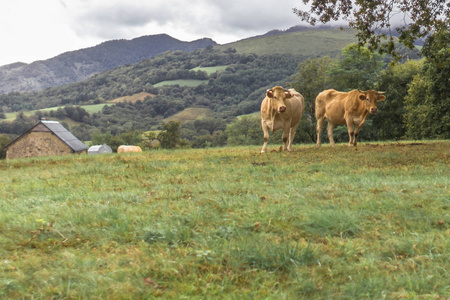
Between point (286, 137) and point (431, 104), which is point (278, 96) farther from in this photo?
point (431, 104)

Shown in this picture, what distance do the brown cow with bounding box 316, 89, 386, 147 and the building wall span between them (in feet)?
137

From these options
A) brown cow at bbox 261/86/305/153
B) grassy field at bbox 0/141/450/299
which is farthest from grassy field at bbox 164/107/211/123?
grassy field at bbox 0/141/450/299

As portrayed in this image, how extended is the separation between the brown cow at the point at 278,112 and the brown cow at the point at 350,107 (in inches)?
112

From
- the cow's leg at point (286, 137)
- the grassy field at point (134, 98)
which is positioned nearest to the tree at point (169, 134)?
the cow's leg at point (286, 137)

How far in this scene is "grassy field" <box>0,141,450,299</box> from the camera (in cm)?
308

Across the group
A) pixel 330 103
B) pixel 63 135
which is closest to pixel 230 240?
pixel 330 103

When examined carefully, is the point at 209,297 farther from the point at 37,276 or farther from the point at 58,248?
the point at 58,248

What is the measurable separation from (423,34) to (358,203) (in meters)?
12.0

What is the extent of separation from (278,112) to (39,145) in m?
46.2

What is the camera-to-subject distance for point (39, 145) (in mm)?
50844

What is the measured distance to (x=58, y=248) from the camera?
4.08m

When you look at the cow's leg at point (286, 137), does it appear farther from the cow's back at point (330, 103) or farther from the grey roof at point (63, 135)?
the grey roof at point (63, 135)

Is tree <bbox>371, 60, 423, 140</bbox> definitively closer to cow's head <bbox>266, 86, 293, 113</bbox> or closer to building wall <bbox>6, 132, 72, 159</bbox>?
cow's head <bbox>266, 86, 293, 113</bbox>

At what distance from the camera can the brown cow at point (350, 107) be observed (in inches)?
651
